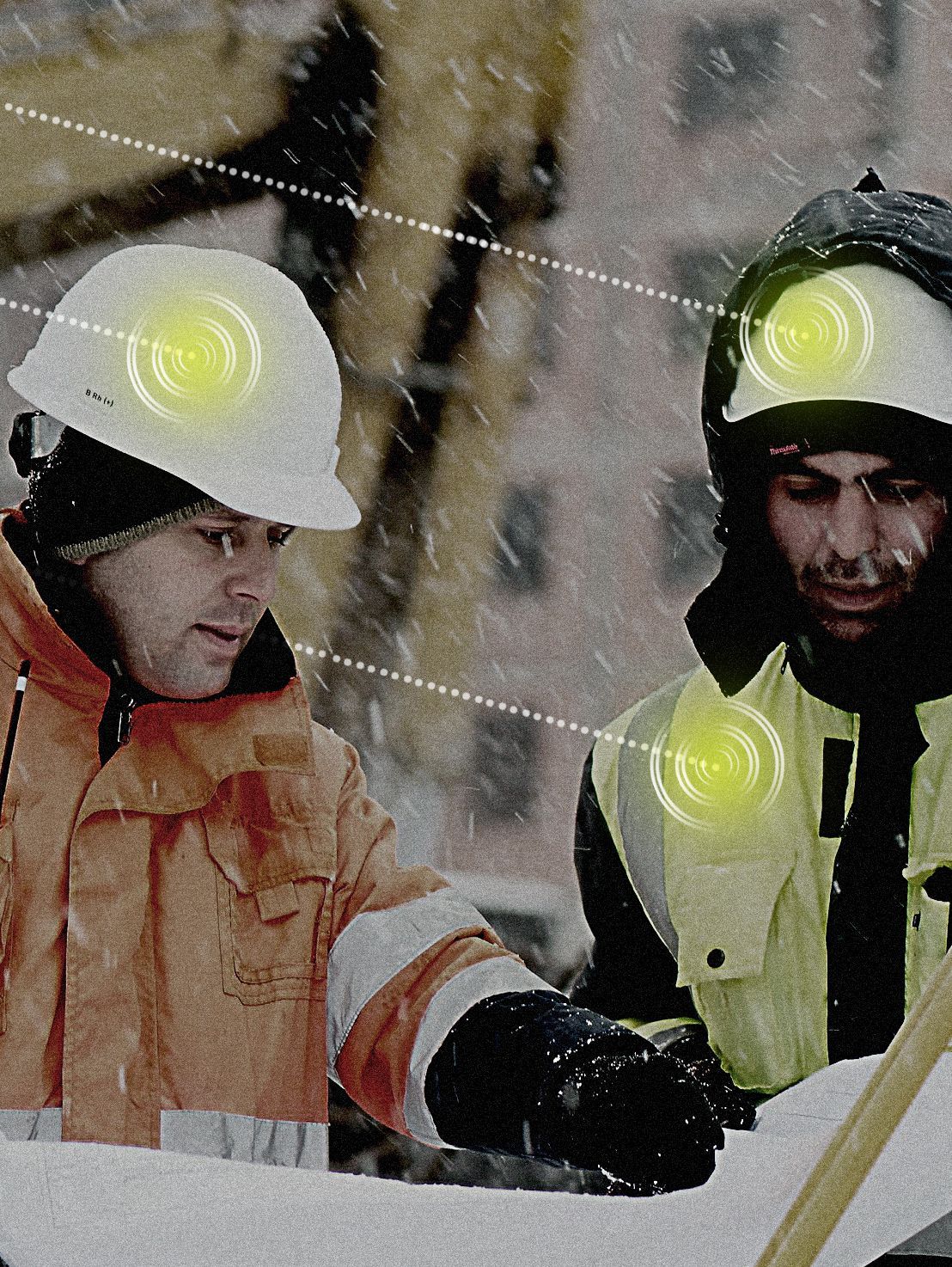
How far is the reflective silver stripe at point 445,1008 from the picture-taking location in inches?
52.6

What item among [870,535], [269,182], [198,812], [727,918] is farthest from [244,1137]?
[269,182]

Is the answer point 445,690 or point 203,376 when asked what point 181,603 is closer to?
point 203,376

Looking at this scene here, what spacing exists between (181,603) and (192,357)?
0.24m

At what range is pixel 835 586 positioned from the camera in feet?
5.06

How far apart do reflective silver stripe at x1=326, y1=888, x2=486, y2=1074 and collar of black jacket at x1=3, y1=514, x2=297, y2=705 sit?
0.82 ft

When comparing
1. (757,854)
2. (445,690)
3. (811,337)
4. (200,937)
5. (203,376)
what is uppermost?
(811,337)

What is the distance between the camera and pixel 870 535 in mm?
1514

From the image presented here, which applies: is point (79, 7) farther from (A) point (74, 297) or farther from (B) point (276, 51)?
(A) point (74, 297)

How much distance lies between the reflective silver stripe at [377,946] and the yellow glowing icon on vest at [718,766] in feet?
0.86

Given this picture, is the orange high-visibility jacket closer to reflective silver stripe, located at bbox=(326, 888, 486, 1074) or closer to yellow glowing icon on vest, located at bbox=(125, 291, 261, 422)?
reflective silver stripe, located at bbox=(326, 888, 486, 1074)

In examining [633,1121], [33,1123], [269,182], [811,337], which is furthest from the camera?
[269,182]

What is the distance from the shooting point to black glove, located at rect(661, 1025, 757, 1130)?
1210 mm

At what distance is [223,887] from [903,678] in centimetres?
71

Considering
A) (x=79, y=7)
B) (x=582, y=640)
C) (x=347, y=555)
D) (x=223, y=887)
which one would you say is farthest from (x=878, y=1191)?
(x=79, y=7)
